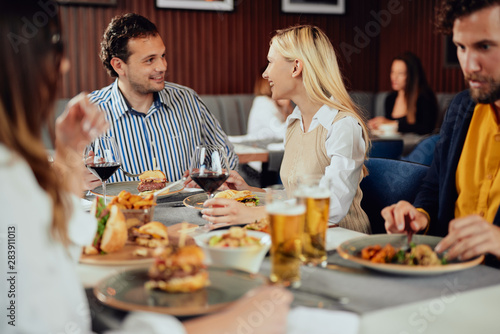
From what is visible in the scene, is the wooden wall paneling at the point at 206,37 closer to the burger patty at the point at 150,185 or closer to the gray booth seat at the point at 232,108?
the gray booth seat at the point at 232,108

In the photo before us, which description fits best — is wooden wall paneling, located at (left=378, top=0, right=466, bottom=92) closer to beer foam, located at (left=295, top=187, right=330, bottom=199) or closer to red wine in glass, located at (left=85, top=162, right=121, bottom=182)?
red wine in glass, located at (left=85, top=162, right=121, bottom=182)

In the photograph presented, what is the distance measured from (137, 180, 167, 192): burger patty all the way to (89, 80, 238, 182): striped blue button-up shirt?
736 mm

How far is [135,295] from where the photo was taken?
37.5 inches

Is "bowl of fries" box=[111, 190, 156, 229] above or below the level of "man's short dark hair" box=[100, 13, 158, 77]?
below

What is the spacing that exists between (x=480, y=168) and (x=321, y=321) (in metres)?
0.89

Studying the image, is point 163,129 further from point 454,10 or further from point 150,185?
point 454,10

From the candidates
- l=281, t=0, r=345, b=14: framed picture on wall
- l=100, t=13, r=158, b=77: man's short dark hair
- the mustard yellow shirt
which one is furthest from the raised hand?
l=281, t=0, r=345, b=14: framed picture on wall

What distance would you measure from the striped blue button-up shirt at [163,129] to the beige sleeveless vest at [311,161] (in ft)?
1.74

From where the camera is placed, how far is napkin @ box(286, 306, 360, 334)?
35.2 inches

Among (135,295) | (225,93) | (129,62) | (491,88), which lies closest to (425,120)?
(225,93)

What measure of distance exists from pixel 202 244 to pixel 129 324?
0.98ft

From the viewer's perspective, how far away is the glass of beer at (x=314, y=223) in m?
1.16

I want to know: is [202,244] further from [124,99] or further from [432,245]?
[124,99]

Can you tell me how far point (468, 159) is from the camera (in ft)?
5.25
